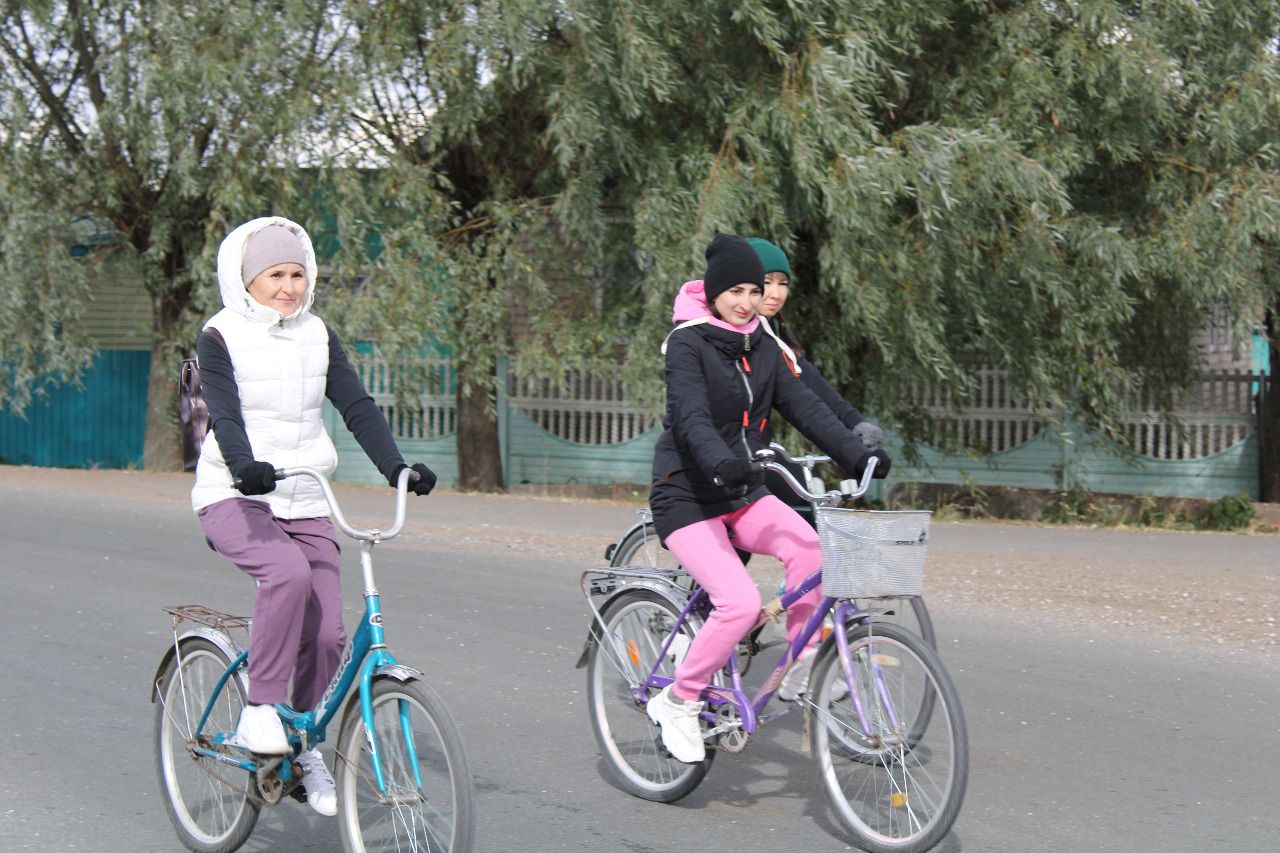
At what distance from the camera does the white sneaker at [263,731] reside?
4543 millimetres

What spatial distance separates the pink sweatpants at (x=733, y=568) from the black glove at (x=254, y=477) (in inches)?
63.4

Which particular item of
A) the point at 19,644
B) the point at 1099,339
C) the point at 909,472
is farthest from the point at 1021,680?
the point at 909,472

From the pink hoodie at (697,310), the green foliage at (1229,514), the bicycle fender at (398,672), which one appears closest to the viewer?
the bicycle fender at (398,672)

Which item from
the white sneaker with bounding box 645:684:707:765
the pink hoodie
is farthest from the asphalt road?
the pink hoodie

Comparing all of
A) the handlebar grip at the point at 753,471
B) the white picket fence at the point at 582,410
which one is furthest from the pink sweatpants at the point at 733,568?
the white picket fence at the point at 582,410

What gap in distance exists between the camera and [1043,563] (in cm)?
1162

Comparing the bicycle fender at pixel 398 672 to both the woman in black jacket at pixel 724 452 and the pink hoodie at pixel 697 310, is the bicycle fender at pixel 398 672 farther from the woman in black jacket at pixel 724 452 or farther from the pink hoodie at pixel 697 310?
the pink hoodie at pixel 697 310

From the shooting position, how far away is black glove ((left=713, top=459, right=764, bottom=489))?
4.96 meters

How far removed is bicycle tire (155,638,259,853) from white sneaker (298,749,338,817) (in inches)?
10.6

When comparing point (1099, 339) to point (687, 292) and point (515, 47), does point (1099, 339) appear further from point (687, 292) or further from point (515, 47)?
point (687, 292)

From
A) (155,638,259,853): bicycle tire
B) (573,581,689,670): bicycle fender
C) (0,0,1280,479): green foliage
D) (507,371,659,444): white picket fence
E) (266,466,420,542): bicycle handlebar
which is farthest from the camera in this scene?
(507,371,659,444): white picket fence

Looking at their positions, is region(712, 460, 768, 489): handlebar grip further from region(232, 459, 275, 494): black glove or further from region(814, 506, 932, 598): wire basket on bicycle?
region(232, 459, 275, 494): black glove

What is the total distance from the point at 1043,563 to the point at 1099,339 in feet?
8.93

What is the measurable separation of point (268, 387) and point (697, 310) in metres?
1.57
